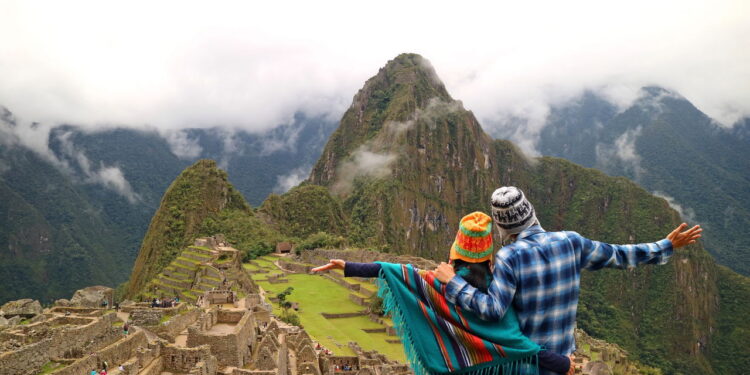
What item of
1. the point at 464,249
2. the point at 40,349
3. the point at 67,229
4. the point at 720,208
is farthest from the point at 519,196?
the point at 720,208

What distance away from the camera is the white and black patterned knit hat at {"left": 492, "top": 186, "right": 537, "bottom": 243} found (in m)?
3.70

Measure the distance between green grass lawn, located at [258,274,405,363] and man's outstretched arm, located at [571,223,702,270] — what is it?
732 inches

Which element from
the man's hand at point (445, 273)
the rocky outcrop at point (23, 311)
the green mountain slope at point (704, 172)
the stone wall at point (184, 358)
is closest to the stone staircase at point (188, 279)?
the rocky outcrop at point (23, 311)

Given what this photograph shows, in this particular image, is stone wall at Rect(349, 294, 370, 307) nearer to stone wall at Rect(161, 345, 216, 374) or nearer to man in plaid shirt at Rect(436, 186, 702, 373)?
stone wall at Rect(161, 345, 216, 374)

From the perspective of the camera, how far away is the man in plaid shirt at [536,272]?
351 centimetres

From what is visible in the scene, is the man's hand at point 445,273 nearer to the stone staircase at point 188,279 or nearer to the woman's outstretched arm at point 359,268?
the woman's outstretched arm at point 359,268

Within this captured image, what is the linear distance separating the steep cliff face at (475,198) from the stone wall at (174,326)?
2874 inches

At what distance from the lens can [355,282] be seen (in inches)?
1804

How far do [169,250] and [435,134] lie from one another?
86446 millimetres

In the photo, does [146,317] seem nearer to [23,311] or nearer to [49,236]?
[23,311]

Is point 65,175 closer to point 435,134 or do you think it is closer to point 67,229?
point 67,229

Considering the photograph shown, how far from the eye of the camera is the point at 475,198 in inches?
5512

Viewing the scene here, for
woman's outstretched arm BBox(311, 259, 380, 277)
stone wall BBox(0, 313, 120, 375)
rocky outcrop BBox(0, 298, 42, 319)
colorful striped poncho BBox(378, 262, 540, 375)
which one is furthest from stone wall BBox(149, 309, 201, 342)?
colorful striped poncho BBox(378, 262, 540, 375)

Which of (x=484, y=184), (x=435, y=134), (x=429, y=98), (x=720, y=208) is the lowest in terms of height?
(x=720, y=208)
